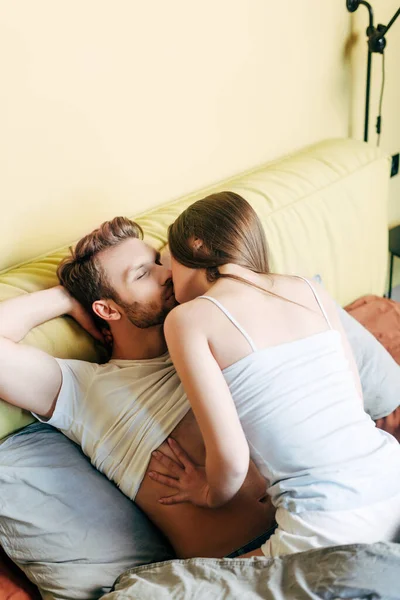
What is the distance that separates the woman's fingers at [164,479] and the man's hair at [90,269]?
0.36m

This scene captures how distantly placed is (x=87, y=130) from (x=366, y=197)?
0.96m

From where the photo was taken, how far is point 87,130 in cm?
147

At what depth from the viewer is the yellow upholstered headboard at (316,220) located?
1.38 metres

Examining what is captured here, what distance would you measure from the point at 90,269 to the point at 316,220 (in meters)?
0.76

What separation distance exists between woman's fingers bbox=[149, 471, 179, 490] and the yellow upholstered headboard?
1.01 ft

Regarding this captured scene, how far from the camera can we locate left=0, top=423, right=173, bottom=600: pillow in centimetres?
107

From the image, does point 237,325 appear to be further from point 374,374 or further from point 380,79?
point 380,79

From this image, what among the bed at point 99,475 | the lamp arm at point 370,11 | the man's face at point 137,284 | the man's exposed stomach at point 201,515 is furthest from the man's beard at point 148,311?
the lamp arm at point 370,11

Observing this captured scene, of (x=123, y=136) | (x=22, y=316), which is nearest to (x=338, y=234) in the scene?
(x=123, y=136)

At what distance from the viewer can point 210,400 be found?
3.29 ft

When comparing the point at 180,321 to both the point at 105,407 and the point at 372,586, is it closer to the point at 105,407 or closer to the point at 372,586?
the point at 105,407

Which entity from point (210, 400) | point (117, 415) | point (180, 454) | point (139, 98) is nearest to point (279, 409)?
point (210, 400)

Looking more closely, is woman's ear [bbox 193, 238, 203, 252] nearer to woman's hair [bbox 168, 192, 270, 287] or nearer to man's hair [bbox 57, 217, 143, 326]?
woman's hair [bbox 168, 192, 270, 287]

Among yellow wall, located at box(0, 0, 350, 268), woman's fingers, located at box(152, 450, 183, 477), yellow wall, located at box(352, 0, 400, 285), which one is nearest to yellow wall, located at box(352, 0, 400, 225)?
yellow wall, located at box(352, 0, 400, 285)
